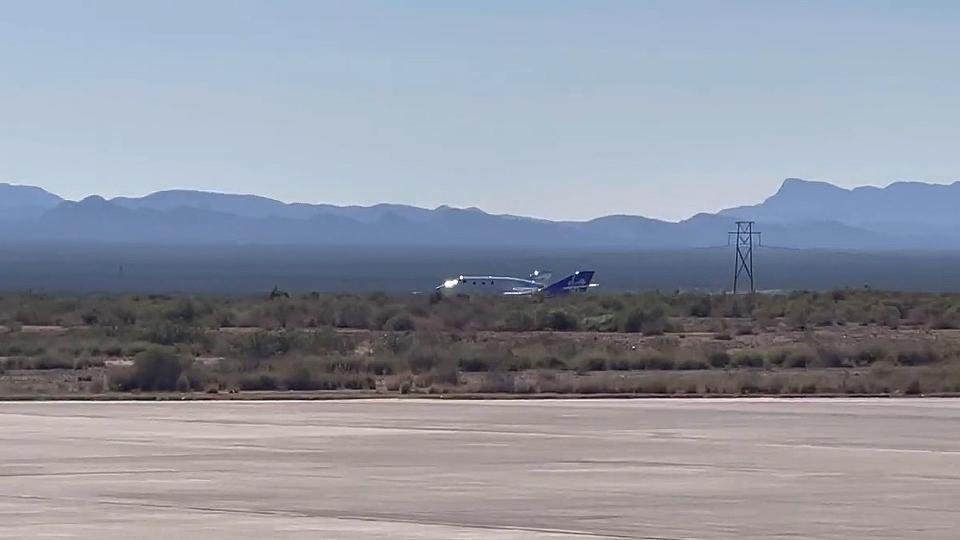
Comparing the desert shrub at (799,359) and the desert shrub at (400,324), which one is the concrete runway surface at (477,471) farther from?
the desert shrub at (400,324)

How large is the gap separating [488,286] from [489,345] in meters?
45.1

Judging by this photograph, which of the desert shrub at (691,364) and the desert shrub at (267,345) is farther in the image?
the desert shrub at (267,345)

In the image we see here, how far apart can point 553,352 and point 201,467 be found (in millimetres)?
26042

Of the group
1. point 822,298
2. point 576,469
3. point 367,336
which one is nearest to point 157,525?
point 576,469

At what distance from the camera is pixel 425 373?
38.9 m

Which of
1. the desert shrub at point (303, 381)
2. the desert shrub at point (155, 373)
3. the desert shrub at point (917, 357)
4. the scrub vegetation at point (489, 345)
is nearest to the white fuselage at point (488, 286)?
the scrub vegetation at point (489, 345)

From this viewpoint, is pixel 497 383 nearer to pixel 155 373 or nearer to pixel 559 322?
pixel 155 373

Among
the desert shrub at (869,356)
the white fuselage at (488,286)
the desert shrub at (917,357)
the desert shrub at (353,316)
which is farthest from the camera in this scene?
the white fuselage at (488,286)

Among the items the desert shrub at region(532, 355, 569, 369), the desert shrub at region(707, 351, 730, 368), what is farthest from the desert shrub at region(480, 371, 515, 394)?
the desert shrub at region(707, 351, 730, 368)

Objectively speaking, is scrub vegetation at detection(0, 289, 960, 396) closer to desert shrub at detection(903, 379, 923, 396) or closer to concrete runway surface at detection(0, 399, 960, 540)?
desert shrub at detection(903, 379, 923, 396)

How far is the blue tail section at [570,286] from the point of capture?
286 ft

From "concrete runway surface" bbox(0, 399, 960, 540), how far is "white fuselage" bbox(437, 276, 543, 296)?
5694cm

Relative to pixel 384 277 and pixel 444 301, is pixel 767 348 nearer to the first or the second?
pixel 444 301

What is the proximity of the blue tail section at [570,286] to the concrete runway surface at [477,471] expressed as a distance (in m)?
56.1
